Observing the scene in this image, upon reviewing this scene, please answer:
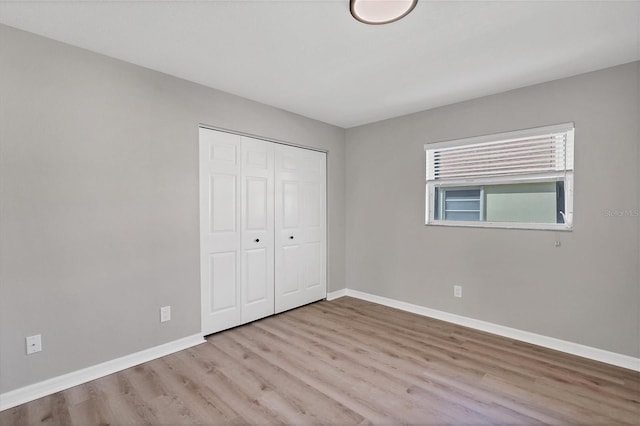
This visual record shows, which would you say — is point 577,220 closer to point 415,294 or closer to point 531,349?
point 531,349

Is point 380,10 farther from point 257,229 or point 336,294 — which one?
point 336,294

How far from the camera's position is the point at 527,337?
291cm

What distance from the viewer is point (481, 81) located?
281 cm

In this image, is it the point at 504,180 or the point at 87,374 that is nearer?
the point at 87,374

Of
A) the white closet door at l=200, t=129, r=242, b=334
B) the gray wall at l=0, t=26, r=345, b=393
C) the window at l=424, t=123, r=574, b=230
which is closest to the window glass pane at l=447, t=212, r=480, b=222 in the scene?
the window at l=424, t=123, r=574, b=230

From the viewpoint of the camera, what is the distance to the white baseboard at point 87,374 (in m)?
1.97

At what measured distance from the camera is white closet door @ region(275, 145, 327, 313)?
12.2ft

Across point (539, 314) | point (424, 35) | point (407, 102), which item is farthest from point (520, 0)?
point (539, 314)

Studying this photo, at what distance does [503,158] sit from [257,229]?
2.80 meters

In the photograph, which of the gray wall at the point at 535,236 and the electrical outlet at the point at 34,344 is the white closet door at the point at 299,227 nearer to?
the gray wall at the point at 535,236

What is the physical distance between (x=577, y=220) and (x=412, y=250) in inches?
64.5

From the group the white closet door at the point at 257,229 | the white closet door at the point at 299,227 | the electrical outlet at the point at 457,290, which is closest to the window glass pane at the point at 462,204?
the electrical outlet at the point at 457,290

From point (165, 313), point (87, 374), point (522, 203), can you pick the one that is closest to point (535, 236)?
point (522, 203)

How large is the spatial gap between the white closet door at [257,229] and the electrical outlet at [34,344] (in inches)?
65.1
